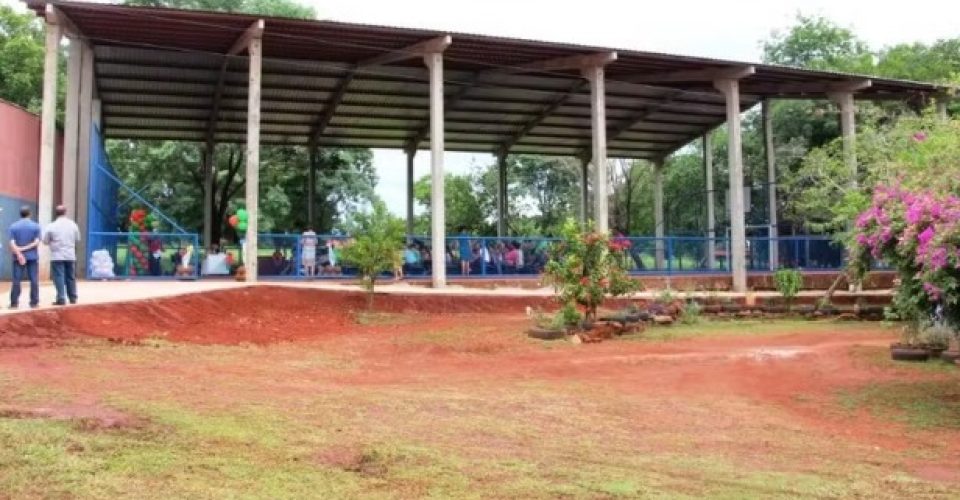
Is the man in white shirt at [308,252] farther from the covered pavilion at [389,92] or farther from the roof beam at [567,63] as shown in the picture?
the roof beam at [567,63]

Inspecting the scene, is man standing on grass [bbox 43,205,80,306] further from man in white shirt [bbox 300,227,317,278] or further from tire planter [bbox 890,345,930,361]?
tire planter [bbox 890,345,930,361]

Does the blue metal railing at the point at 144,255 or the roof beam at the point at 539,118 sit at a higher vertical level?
the roof beam at the point at 539,118

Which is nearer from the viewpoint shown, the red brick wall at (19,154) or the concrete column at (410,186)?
the red brick wall at (19,154)

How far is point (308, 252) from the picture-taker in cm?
1839

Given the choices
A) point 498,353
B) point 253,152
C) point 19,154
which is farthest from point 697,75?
point 19,154

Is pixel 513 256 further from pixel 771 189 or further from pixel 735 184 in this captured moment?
pixel 771 189

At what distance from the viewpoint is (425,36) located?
57.7ft

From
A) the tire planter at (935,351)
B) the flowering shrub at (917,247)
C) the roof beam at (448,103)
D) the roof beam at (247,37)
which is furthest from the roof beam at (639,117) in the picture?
the flowering shrub at (917,247)

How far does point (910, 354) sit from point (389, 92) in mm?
15157

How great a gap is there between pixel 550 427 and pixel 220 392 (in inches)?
109

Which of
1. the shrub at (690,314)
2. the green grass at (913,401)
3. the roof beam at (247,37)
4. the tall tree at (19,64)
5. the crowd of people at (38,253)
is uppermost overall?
the tall tree at (19,64)

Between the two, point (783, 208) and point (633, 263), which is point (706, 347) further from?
point (783, 208)

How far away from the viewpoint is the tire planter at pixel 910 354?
10.8m

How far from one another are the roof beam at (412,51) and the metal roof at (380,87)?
153 mm
